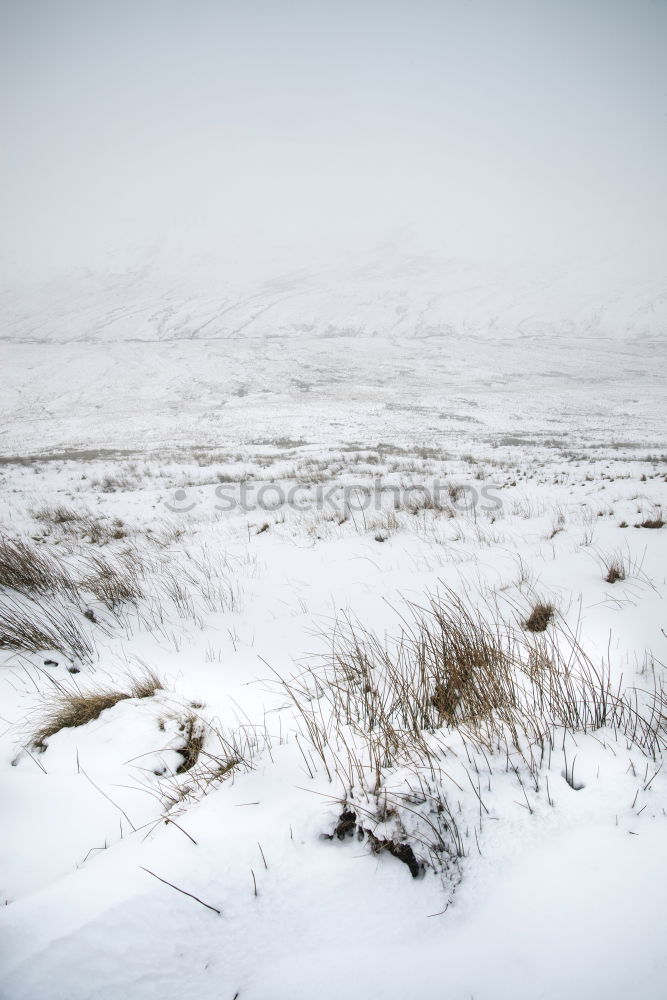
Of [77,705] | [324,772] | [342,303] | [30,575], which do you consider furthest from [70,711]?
[342,303]

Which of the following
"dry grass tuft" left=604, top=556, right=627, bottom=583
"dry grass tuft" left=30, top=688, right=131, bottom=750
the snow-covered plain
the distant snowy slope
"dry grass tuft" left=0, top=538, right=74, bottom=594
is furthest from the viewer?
the distant snowy slope

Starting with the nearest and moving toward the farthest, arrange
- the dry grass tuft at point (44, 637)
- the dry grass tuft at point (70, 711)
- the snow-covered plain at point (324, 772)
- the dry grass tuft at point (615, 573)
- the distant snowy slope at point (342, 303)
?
the snow-covered plain at point (324, 772) → the dry grass tuft at point (70, 711) → the dry grass tuft at point (44, 637) → the dry grass tuft at point (615, 573) → the distant snowy slope at point (342, 303)

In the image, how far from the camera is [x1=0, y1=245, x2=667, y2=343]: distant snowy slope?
9094 centimetres

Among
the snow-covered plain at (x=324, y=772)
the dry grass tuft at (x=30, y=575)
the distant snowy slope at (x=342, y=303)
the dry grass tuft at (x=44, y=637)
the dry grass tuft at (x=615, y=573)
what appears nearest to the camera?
the snow-covered plain at (x=324, y=772)

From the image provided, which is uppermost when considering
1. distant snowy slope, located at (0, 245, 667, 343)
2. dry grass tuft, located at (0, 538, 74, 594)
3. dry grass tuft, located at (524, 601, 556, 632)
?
distant snowy slope, located at (0, 245, 667, 343)

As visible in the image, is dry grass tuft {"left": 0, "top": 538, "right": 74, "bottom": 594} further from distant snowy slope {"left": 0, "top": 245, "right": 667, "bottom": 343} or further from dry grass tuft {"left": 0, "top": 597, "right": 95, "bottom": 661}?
distant snowy slope {"left": 0, "top": 245, "right": 667, "bottom": 343}

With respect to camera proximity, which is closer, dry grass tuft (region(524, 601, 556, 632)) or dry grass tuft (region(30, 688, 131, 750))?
dry grass tuft (region(30, 688, 131, 750))

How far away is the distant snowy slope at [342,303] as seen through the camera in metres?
90.9

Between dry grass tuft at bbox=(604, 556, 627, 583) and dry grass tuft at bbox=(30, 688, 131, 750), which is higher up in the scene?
dry grass tuft at bbox=(30, 688, 131, 750)

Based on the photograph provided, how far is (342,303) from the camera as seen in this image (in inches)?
4131

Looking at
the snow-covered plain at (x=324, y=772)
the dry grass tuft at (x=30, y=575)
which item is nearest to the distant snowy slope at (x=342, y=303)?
the dry grass tuft at (x=30, y=575)

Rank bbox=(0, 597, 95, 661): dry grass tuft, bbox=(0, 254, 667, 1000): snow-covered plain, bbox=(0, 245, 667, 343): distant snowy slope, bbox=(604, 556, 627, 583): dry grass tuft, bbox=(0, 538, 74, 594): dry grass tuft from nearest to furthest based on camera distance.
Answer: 1. bbox=(0, 254, 667, 1000): snow-covered plain
2. bbox=(0, 597, 95, 661): dry grass tuft
3. bbox=(604, 556, 627, 583): dry grass tuft
4. bbox=(0, 538, 74, 594): dry grass tuft
5. bbox=(0, 245, 667, 343): distant snowy slope

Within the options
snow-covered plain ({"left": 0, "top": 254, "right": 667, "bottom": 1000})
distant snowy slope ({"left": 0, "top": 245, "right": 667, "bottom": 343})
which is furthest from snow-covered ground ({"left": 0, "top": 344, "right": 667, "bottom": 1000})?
distant snowy slope ({"left": 0, "top": 245, "right": 667, "bottom": 343})

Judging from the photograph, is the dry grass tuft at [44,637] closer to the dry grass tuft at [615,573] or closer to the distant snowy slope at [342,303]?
the dry grass tuft at [615,573]
